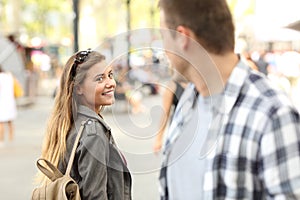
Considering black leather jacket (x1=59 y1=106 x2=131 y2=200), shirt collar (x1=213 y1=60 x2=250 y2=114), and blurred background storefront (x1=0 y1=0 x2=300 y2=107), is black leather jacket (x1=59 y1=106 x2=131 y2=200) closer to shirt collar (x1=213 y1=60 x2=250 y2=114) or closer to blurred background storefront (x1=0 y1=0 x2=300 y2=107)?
blurred background storefront (x1=0 y1=0 x2=300 y2=107)

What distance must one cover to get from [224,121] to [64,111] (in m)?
0.93

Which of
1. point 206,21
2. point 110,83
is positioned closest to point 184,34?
point 206,21

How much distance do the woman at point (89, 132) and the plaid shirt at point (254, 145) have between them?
623 millimetres

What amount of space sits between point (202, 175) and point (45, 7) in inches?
1717

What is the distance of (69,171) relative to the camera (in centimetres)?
244

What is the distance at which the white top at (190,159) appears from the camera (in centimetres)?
194

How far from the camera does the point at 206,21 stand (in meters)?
1.83

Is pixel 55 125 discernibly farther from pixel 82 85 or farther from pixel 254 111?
pixel 254 111

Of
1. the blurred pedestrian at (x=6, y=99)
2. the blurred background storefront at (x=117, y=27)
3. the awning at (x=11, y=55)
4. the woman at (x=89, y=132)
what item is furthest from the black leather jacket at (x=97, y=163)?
the awning at (x=11, y=55)

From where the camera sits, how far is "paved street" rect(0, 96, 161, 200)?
7.63 ft

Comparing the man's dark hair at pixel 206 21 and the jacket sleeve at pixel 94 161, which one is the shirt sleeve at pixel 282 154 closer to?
the man's dark hair at pixel 206 21

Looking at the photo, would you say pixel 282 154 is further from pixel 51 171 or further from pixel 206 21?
pixel 51 171

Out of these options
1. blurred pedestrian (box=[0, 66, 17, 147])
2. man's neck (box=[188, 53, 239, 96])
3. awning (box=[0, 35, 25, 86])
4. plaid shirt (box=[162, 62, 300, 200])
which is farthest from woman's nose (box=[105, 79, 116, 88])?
awning (box=[0, 35, 25, 86])

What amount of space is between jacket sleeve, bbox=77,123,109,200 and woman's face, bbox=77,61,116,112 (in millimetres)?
89
